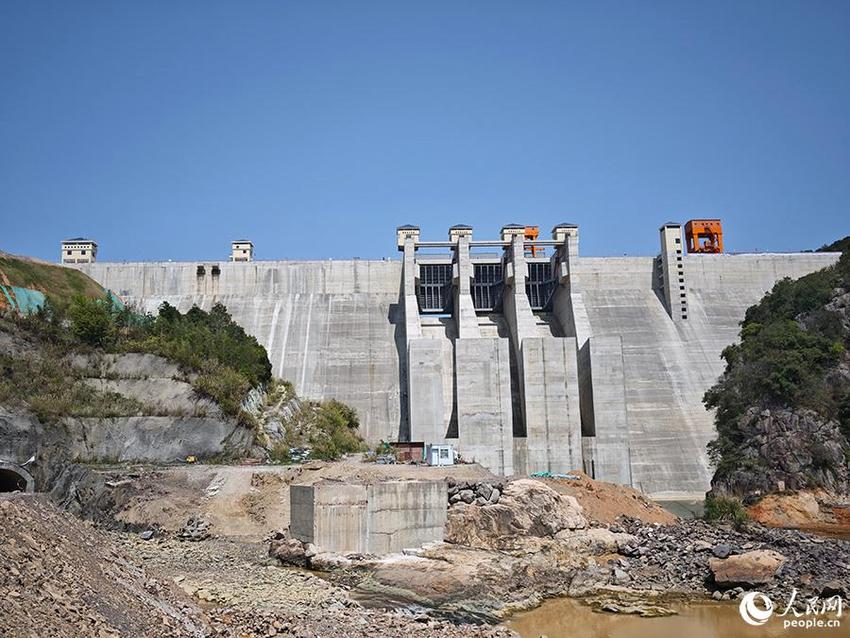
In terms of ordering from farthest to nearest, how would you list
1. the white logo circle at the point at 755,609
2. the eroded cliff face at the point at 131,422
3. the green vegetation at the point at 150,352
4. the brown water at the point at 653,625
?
the green vegetation at the point at 150,352 < the eroded cliff face at the point at 131,422 < the white logo circle at the point at 755,609 < the brown water at the point at 653,625

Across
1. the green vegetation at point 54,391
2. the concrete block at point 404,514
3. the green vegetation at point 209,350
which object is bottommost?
the concrete block at point 404,514

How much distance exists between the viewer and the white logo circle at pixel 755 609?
15586 mm

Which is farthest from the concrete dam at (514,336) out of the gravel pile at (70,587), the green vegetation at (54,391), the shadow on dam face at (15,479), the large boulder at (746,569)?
the gravel pile at (70,587)

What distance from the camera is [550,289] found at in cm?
5116

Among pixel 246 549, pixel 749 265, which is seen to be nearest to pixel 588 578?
pixel 246 549

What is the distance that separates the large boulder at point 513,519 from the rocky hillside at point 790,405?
14612 millimetres

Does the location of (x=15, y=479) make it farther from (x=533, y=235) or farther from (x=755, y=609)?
(x=533, y=235)

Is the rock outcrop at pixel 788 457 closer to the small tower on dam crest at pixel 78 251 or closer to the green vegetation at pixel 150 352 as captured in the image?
the green vegetation at pixel 150 352

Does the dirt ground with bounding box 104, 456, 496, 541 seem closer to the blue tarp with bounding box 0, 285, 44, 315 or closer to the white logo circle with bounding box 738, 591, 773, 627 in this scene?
the white logo circle with bounding box 738, 591, 773, 627

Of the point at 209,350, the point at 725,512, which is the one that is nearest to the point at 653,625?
the point at 725,512

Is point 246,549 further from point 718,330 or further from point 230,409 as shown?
point 718,330

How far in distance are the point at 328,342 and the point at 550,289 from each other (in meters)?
15.1

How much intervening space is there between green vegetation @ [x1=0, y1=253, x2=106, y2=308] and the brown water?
3308cm

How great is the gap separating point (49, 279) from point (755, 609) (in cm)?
4220
